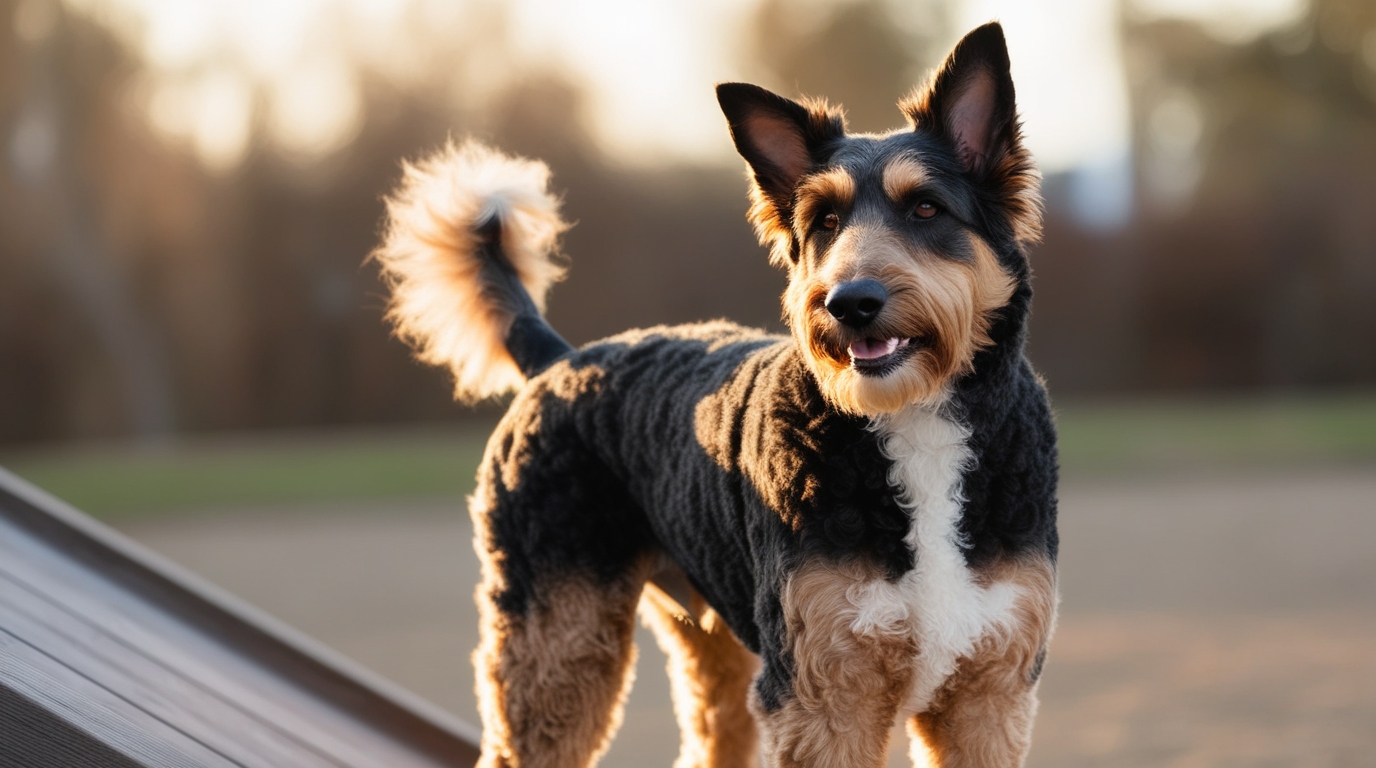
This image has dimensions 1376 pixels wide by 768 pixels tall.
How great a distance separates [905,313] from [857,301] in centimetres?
11

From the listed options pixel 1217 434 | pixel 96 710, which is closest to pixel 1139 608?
pixel 96 710

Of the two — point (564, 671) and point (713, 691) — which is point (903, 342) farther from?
point (713, 691)

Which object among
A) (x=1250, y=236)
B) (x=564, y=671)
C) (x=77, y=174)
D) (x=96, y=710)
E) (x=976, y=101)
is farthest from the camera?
(x=1250, y=236)

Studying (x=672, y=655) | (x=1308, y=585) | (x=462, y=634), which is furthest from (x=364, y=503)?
(x=672, y=655)

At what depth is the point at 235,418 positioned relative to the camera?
81.4ft

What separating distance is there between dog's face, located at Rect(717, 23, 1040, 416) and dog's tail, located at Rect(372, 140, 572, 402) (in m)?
1.32

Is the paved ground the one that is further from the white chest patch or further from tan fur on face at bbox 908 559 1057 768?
the white chest patch

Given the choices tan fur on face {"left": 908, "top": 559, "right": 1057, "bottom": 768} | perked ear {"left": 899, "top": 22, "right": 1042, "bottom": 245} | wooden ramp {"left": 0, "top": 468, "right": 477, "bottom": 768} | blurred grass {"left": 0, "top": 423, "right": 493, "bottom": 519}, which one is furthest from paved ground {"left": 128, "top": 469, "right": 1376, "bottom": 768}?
perked ear {"left": 899, "top": 22, "right": 1042, "bottom": 245}

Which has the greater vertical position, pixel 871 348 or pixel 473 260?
pixel 473 260

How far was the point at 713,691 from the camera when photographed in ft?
12.9

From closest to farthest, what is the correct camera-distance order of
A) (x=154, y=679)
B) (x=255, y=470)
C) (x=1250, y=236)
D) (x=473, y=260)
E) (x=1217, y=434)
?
(x=154, y=679) → (x=473, y=260) → (x=1217, y=434) → (x=255, y=470) → (x=1250, y=236)

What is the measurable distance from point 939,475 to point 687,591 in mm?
1210

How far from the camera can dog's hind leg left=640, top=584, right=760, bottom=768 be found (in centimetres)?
392

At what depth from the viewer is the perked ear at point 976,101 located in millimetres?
2846
